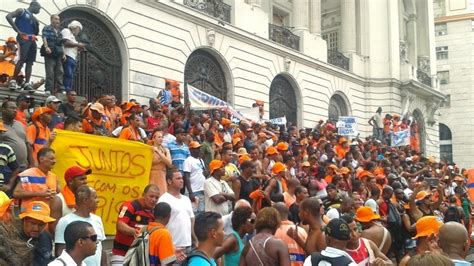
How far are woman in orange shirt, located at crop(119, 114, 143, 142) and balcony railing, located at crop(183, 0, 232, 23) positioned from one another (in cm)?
1205

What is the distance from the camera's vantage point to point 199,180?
9.78m

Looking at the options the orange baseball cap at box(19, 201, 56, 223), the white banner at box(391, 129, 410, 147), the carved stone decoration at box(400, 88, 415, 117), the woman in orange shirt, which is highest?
the carved stone decoration at box(400, 88, 415, 117)

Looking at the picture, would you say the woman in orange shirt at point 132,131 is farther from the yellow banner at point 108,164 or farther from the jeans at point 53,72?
the jeans at point 53,72

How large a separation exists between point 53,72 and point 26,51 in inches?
35.4

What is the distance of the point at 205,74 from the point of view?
2220cm

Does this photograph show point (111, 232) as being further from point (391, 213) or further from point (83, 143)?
point (391, 213)

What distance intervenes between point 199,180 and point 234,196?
1214 mm

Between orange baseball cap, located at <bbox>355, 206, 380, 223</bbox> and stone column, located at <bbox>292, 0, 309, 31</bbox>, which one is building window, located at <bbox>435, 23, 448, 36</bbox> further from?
orange baseball cap, located at <bbox>355, 206, 380, 223</bbox>

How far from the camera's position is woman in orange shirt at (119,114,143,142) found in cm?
962

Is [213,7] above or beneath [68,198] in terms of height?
above

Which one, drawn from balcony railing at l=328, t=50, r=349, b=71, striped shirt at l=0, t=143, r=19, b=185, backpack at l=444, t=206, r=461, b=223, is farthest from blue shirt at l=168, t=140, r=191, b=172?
balcony railing at l=328, t=50, r=349, b=71

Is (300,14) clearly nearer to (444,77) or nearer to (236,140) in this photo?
(236,140)

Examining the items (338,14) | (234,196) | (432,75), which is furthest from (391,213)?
(432,75)

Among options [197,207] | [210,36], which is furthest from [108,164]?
[210,36]
